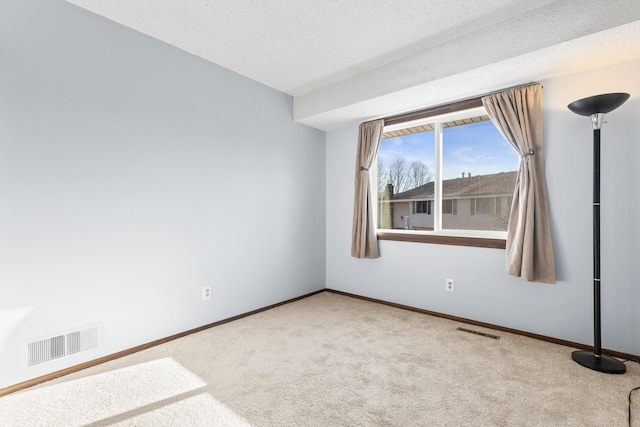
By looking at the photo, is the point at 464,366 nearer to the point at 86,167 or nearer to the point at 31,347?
the point at 31,347

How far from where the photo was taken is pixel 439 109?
3158 mm

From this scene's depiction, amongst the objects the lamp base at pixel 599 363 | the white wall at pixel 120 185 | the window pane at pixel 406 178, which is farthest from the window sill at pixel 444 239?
the white wall at pixel 120 185

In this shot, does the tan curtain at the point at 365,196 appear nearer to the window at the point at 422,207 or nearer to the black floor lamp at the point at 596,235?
the window at the point at 422,207

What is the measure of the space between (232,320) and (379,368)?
1600 mm

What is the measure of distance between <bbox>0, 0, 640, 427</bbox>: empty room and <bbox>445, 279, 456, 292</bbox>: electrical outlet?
0.06 ft

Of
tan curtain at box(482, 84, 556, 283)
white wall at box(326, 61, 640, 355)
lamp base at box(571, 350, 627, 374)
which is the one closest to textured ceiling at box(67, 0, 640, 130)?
tan curtain at box(482, 84, 556, 283)

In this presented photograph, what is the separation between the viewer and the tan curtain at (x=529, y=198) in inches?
98.0

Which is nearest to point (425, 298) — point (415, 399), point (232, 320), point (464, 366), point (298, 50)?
point (464, 366)

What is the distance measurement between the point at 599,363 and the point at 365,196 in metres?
2.45

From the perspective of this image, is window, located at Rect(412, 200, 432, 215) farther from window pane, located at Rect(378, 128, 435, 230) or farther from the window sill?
the window sill

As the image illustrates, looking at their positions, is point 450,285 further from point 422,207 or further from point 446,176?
point 446,176

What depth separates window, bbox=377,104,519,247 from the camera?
294 cm

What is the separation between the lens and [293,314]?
322 cm

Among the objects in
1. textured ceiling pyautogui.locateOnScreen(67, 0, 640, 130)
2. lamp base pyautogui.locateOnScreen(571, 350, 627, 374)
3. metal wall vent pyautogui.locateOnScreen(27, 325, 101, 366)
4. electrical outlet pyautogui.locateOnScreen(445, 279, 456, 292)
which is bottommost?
lamp base pyautogui.locateOnScreen(571, 350, 627, 374)
